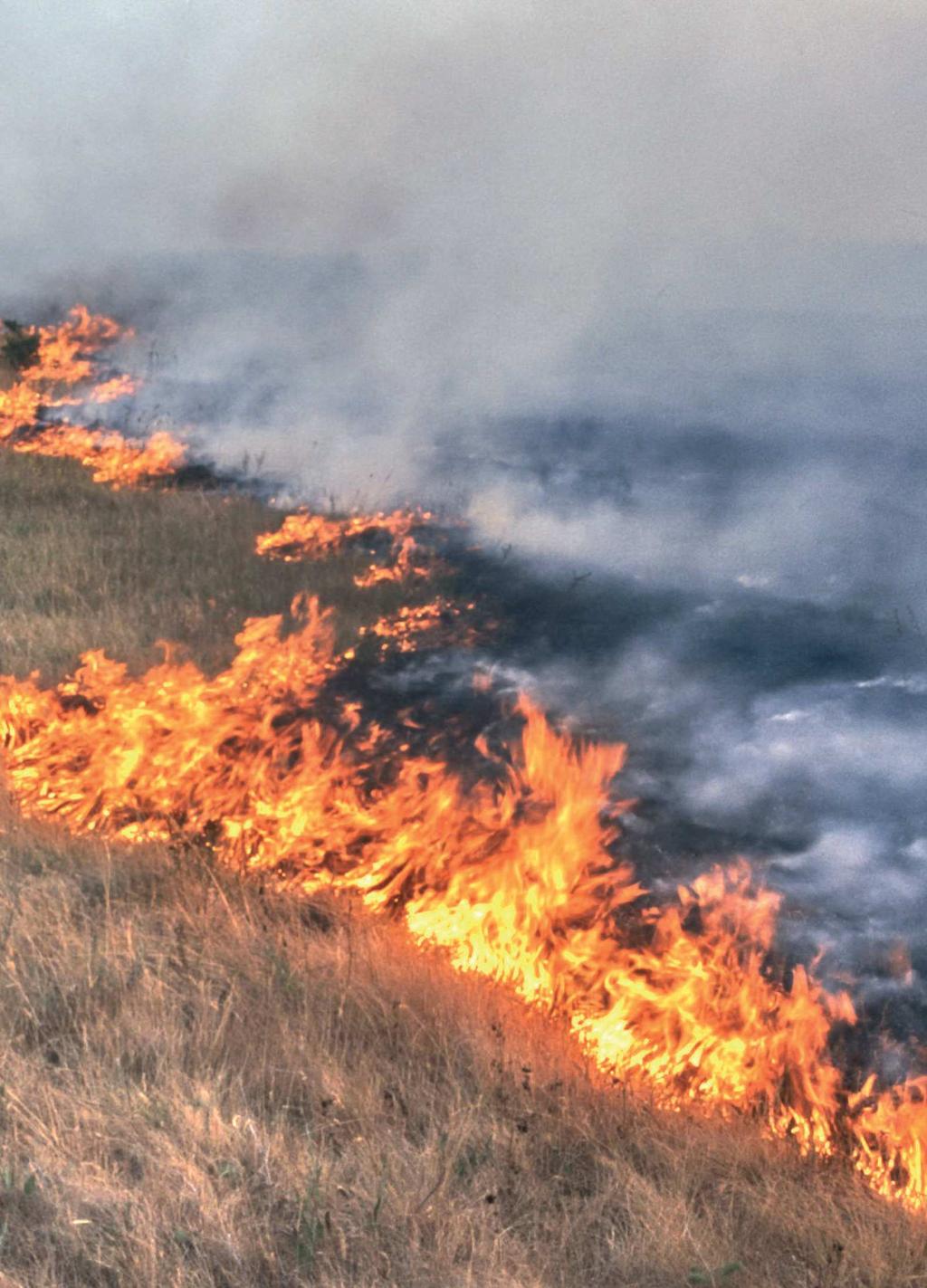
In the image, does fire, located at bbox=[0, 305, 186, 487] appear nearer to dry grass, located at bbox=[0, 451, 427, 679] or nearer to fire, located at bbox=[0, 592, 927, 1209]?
dry grass, located at bbox=[0, 451, 427, 679]

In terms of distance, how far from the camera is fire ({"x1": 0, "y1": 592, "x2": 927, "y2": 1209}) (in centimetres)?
404

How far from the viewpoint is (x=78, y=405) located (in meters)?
13.8

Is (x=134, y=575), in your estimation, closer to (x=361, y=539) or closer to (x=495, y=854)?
(x=361, y=539)

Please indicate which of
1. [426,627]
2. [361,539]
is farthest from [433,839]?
[361,539]

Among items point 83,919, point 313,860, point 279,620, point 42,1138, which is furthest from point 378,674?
point 42,1138

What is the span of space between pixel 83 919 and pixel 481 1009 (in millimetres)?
1481

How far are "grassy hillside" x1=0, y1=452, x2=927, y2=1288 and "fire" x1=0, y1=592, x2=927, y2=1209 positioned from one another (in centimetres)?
34

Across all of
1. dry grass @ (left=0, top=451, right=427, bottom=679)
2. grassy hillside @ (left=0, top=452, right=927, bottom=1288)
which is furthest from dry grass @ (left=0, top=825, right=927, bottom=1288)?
→ dry grass @ (left=0, top=451, right=427, bottom=679)

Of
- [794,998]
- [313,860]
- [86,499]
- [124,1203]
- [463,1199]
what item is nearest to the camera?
[124,1203]

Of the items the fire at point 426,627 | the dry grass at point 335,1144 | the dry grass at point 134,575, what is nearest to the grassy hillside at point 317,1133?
the dry grass at point 335,1144

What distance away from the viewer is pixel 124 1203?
111 inches

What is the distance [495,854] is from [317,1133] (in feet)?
6.94

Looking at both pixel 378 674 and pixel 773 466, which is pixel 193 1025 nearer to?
pixel 378 674

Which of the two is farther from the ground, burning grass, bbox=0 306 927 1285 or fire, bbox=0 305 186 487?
burning grass, bbox=0 306 927 1285
